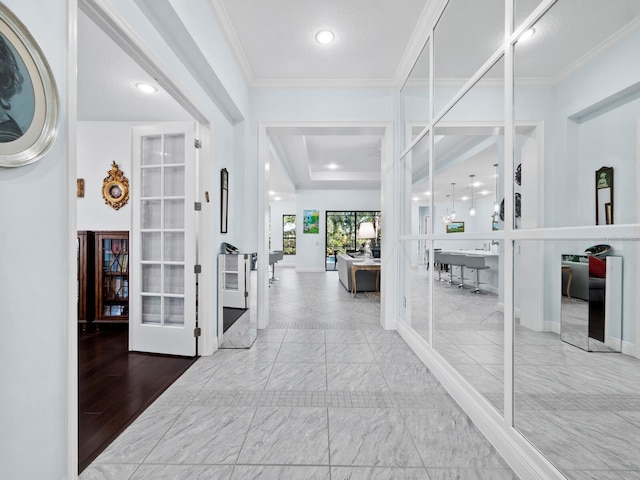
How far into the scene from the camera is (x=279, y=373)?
2.37 m

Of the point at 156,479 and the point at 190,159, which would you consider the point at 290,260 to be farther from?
the point at 156,479

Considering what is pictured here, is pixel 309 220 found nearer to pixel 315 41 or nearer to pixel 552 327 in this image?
pixel 315 41

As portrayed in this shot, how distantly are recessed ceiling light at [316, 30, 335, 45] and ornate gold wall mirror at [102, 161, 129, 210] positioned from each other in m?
2.90

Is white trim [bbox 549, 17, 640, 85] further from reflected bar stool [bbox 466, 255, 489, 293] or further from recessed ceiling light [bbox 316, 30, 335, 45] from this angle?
recessed ceiling light [bbox 316, 30, 335, 45]

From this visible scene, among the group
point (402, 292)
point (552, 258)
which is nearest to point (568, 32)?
point (552, 258)

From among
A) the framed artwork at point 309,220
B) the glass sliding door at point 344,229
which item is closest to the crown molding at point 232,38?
the framed artwork at point 309,220

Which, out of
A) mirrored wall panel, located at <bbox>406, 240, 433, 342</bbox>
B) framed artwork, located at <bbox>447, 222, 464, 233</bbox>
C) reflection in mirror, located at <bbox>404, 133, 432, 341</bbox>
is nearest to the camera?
framed artwork, located at <bbox>447, 222, 464, 233</bbox>

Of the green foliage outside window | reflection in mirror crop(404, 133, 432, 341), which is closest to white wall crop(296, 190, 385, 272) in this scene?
the green foliage outside window

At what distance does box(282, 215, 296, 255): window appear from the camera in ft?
41.2

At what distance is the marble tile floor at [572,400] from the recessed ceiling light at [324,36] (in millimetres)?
2579

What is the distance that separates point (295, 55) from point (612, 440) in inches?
137

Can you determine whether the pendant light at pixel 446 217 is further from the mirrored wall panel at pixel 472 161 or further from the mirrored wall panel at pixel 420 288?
the mirrored wall panel at pixel 420 288

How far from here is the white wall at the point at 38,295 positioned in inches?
37.9

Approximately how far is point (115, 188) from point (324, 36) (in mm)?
3118
